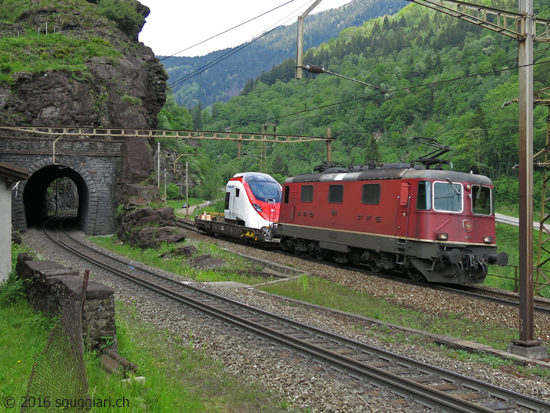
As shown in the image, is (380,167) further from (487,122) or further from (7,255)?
(487,122)

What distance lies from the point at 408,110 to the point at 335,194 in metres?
89.9

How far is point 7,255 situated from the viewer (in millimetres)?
→ 13367

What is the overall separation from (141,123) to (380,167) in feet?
82.1

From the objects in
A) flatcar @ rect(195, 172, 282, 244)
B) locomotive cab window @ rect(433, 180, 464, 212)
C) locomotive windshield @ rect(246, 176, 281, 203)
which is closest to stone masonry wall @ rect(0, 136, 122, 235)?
flatcar @ rect(195, 172, 282, 244)

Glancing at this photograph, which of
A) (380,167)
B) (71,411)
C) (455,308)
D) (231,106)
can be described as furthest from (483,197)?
(231,106)

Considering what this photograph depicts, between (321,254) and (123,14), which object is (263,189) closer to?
(321,254)

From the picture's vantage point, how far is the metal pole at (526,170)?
9969mm

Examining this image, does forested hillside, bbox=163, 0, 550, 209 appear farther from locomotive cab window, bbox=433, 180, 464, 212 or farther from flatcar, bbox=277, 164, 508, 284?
locomotive cab window, bbox=433, 180, 464, 212

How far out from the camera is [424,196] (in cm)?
1582

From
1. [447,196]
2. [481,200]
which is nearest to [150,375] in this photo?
[447,196]

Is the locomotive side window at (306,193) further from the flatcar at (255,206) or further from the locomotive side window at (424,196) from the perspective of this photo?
the locomotive side window at (424,196)

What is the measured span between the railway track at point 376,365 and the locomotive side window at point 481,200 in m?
8.40

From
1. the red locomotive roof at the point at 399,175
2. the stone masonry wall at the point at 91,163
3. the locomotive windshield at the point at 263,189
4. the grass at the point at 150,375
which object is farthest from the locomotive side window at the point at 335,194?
the stone masonry wall at the point at 91,163
